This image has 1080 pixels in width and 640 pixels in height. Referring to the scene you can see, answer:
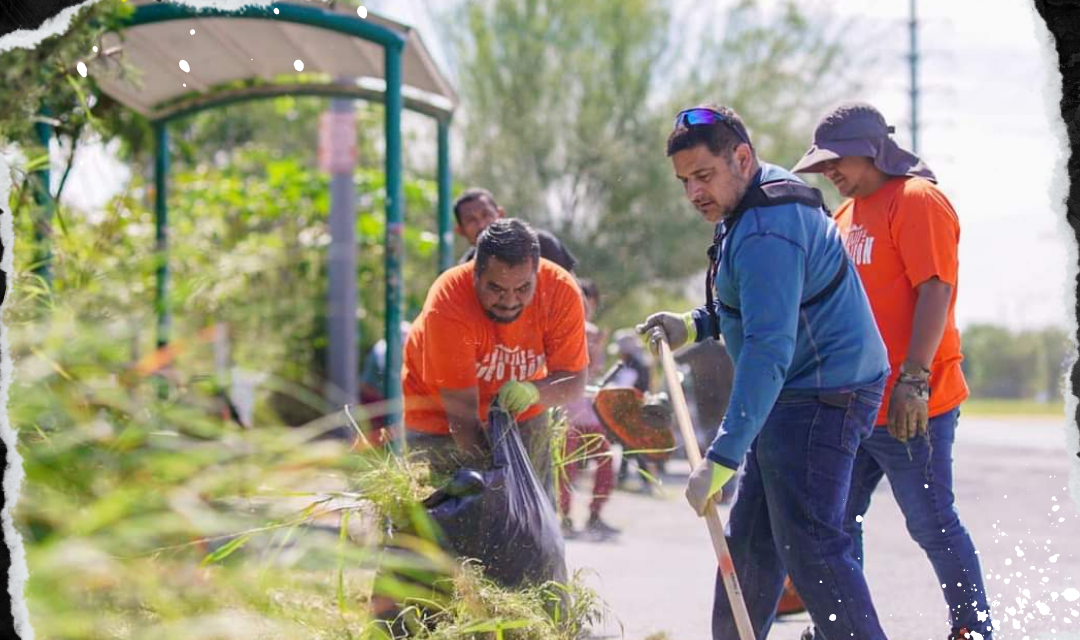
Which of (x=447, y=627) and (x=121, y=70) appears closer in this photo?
(x=447, y=627)

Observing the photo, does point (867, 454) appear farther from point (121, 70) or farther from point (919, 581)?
point (121, 70)

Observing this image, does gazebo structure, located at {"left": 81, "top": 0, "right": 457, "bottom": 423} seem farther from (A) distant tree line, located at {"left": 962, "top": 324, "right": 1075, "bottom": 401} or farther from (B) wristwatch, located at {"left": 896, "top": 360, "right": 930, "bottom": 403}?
(A) distant tree line, located at {"left": 962, "top": 324, "right": 1075, "bottom": 401}

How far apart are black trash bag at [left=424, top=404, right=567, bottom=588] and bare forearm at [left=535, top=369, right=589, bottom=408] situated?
1.01ft

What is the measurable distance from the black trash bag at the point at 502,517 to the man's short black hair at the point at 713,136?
3.47ft

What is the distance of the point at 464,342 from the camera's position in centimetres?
455

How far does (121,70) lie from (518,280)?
2537 millimetres

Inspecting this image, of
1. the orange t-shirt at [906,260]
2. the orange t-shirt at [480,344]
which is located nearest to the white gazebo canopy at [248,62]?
the orange t-shirt at [480,344]

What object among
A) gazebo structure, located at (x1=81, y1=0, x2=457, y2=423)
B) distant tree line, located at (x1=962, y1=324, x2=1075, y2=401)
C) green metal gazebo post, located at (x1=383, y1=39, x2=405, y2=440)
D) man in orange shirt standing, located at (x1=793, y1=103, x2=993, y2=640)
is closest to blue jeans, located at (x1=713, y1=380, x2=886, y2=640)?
man in orange shirt standing, located at (x1=793, y1=103, x2=993, y2=640)

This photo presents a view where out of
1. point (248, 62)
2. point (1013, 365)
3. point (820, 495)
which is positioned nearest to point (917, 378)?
point (820, 495)

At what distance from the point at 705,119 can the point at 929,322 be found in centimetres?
96

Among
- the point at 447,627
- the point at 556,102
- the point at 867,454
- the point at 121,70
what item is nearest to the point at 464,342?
the point at 447,627

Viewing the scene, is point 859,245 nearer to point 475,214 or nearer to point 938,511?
point 938,511

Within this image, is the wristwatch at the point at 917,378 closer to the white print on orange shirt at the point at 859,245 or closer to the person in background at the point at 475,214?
the white print on orange shirt at the point at 859,245

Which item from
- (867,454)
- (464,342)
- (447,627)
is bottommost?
(447,627)
